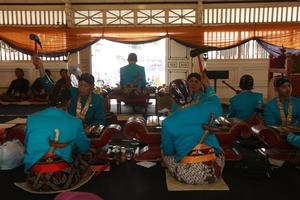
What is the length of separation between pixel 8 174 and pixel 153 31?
495 centimetres

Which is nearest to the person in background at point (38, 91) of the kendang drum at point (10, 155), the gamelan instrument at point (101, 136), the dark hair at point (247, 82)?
the kendang drum at point (10, 155)

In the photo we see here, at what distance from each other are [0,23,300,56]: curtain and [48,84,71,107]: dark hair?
4.67m

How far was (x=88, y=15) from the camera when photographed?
7812 millimetres

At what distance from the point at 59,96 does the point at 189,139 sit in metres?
1.22

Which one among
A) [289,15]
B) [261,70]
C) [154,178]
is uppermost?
[289,15]

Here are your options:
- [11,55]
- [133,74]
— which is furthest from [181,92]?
[11,55]

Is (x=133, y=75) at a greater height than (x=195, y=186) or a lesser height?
greater

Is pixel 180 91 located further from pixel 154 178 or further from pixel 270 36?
pixel 270 36

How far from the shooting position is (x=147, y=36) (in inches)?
Answer: 285

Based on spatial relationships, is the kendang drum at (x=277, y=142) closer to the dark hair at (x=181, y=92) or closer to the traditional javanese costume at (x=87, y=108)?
the dark hair at (x=181, y=92)

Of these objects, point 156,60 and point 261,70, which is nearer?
point 261,70

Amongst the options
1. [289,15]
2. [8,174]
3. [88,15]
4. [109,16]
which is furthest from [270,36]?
[8,174]

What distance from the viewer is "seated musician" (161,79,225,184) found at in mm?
2699

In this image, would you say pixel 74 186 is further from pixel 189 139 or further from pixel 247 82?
pixel 247 82
